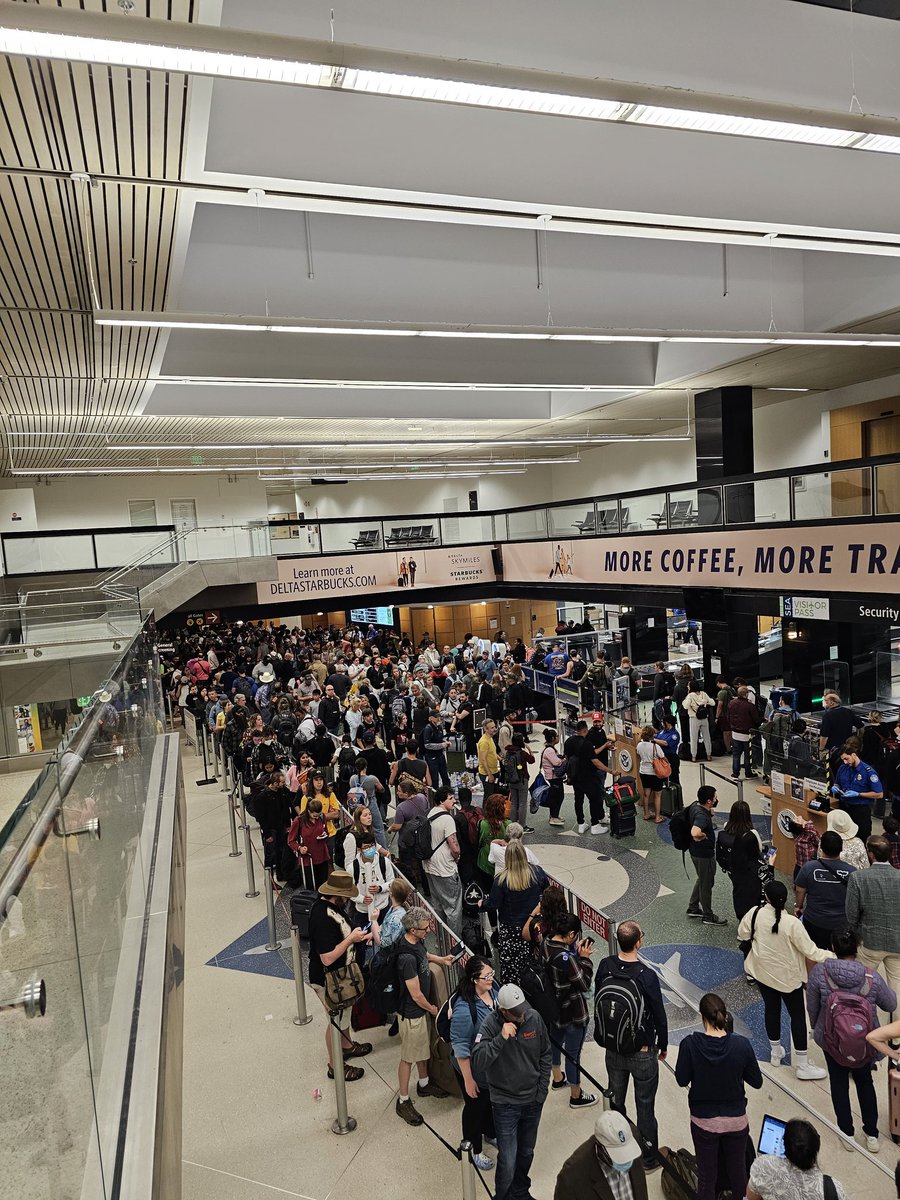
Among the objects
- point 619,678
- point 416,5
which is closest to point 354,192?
point 416,5

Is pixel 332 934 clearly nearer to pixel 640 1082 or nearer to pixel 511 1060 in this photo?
pixel 511 1060

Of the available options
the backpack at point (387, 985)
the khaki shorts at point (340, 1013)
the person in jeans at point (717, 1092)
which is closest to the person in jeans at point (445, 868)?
the khaki shorts at point (340, 1013)

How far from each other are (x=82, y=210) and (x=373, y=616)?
2139 centimetres

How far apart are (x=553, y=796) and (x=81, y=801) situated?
775 cm

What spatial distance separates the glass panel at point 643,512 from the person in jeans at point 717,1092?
13087mm

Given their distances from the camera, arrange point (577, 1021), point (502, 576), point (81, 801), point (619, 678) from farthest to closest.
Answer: point (502, 576)
point (619, 678)
point (577, 1021)
point (81, 801)

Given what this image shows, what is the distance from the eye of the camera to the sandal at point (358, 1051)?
5707 millimetres

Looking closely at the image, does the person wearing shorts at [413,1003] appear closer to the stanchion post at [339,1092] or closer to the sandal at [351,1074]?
the stanchion post at [339,1092]

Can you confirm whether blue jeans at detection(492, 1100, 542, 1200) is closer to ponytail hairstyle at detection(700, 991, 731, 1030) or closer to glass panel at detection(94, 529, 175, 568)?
ponytail hairstyle at detection(700, 991, 731, 1030)

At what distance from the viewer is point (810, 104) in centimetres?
659

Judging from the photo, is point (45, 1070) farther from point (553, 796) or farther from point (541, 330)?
point (553, 796)

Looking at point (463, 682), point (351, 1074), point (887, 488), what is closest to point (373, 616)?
point (463, 682)

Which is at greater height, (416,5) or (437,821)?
(416,5)

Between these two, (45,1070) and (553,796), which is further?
(553,796)
